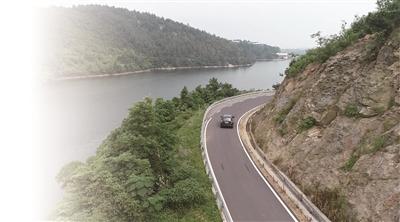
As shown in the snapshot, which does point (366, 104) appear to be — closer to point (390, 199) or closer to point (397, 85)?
point (397, 85)

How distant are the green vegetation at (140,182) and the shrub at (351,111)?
30.7ft

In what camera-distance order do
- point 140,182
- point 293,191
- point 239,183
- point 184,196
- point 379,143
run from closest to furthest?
point 379,143, point 140,182, point 184,196, point 293,191, point 239,183

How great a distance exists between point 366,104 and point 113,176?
14.6m

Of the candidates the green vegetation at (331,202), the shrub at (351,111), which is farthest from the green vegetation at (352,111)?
the green vegetation at (331,202)

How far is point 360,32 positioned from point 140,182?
19.2 metres

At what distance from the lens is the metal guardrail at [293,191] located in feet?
58.0

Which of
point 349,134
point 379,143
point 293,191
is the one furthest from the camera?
point 293,191

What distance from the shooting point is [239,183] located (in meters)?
23.5

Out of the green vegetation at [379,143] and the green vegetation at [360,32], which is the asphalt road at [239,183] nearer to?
the green vegetation at [379,143]

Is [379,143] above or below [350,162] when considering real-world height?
Result: above

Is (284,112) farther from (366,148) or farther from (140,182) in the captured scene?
(140,182)

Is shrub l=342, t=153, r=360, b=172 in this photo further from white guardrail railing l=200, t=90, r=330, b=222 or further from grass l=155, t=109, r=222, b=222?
grass l=155, t=109, r=222, b=222

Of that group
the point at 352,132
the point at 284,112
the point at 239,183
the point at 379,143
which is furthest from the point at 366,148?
the point at 284,112

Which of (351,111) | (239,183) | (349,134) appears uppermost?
(351,111)
